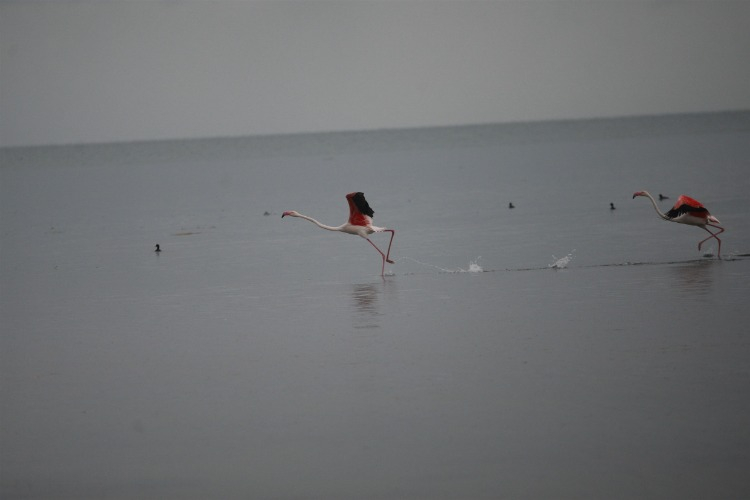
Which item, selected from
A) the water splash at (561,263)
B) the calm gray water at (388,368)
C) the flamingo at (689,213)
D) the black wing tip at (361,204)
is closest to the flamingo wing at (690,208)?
the flamingo at (689,213)

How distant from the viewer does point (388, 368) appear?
9.99 metres

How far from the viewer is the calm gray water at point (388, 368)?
24.4ft

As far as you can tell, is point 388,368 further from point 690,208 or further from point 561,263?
point 690,208

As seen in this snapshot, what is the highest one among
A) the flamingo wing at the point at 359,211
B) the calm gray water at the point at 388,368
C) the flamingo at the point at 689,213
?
the flamingo wing at the point at 359,211

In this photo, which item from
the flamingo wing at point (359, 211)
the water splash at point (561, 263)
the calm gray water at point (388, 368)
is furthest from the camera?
the flamingo wing at point (359, 211)

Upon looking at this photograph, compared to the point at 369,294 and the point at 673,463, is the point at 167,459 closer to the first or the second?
the point at 673,463

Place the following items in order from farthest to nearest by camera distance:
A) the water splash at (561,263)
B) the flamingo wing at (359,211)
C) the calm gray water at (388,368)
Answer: the flamingo wing at (359,211)
the water splash at (561,263)
the calm gray water at (388,368)

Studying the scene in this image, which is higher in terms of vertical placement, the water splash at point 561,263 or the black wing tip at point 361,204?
the black wing tip at point 361,204

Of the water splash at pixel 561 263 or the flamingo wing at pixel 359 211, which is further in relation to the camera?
the flamingo wing at pixel 359 211

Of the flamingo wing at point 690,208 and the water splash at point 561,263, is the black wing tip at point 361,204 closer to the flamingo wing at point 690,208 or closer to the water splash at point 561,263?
the water splash at point 561,263

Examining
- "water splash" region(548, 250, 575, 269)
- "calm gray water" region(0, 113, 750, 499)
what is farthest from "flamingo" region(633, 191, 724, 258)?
"water splash" region(548, 250, 575, 269)

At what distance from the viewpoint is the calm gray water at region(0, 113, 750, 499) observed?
745cm

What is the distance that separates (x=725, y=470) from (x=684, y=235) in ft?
40.8

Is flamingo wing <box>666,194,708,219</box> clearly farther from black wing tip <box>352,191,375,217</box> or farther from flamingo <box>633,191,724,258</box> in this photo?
black wing tip <box>352,191,375,217</box>
